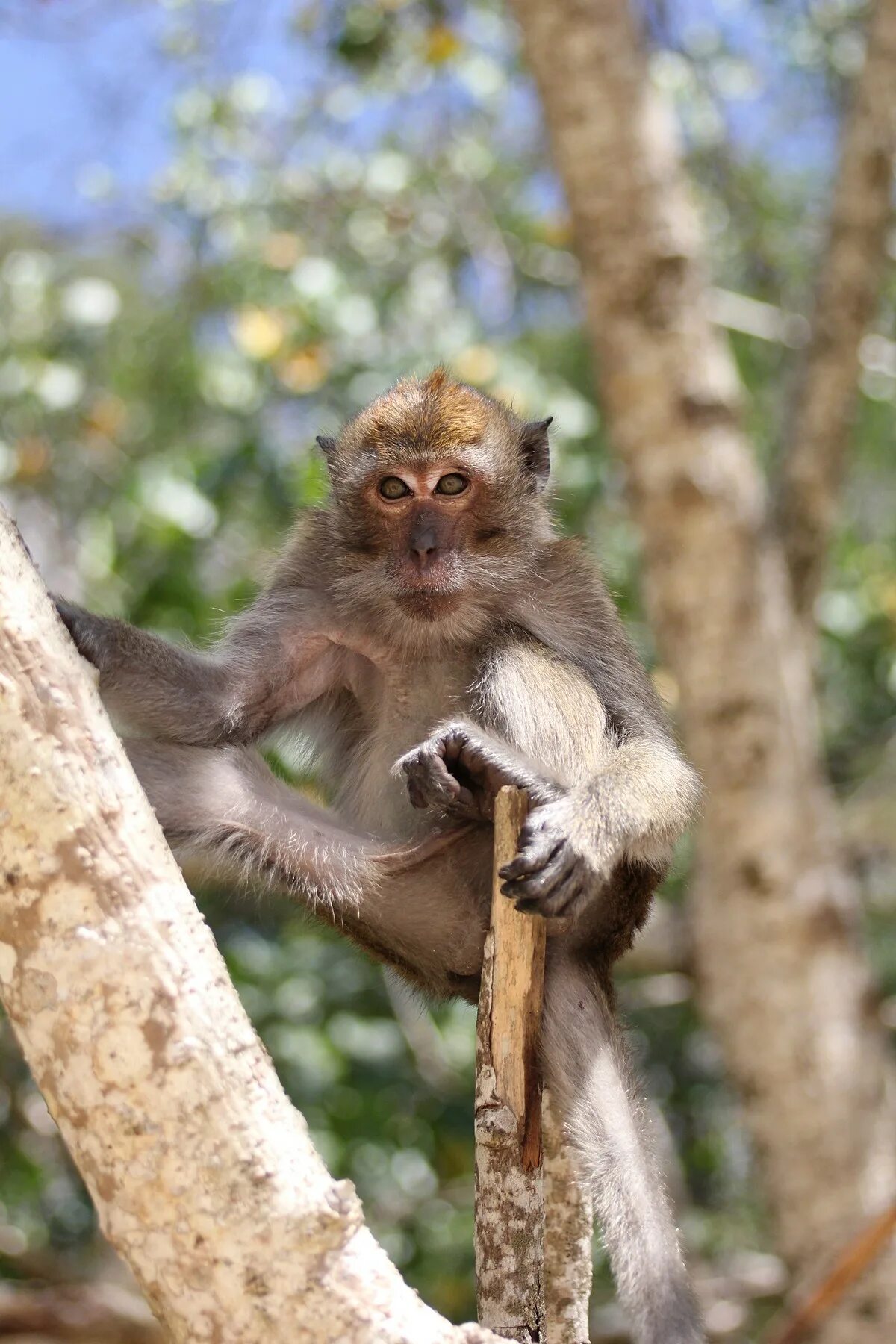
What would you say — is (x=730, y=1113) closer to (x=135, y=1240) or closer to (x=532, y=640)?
(x=532, y=640)

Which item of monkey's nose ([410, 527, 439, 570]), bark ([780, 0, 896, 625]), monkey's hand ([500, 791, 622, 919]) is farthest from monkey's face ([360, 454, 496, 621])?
bark ([780, 0, 896, 625])

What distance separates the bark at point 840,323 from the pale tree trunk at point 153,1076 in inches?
186

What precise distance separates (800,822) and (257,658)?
3.02 meters

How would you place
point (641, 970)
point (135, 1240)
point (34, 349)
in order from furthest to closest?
1. point (641, 970)
2. point (34, 349)
3. point (135, 1240)

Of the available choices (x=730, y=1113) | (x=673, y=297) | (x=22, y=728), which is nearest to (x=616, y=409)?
(x=673, y=297)

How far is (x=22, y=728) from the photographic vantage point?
219 cm

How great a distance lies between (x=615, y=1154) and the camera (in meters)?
3.08

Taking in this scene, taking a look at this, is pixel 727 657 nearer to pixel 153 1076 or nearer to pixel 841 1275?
pixel 153 1076

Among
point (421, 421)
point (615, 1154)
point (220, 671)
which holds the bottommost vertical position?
point (615, 1154)

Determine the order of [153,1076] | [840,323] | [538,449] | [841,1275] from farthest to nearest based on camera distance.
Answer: [840,323], [538,449], [153,1076], [841,1275]

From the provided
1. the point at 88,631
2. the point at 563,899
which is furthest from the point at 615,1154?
the point at 88,631

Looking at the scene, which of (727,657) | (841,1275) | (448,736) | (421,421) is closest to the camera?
(841,1275)

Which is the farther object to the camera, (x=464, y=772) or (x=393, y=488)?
(x=393, y=488)

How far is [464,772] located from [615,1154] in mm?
844
